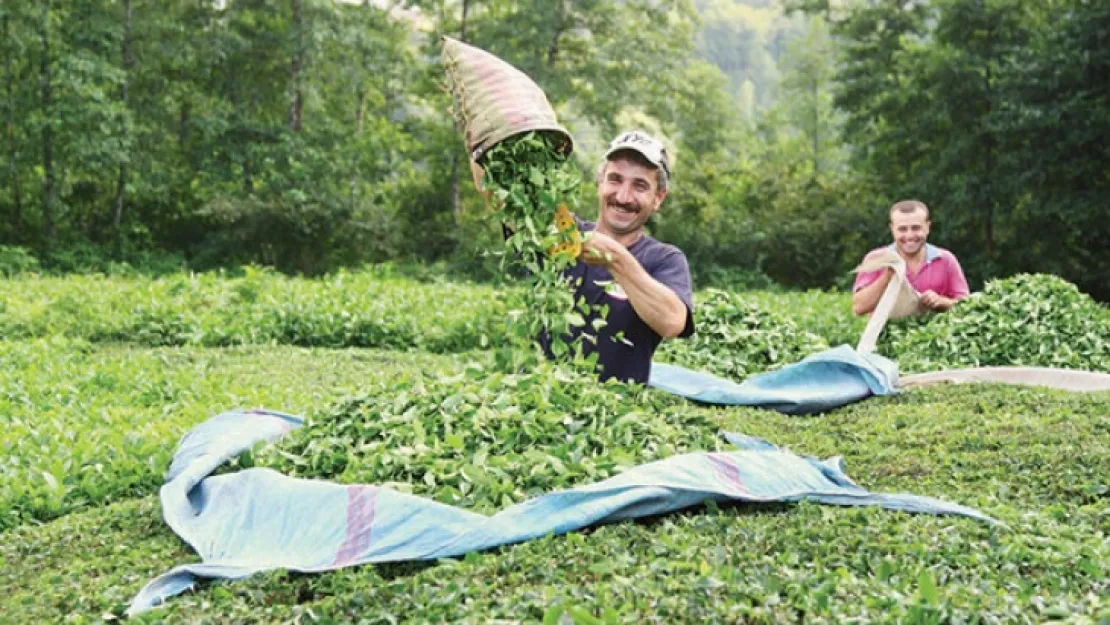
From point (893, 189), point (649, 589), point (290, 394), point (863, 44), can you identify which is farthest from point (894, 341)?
point (863, 44)

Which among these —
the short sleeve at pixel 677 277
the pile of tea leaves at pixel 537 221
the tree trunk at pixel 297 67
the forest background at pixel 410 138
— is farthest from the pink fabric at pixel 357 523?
the tree trunk at pixel 297 67

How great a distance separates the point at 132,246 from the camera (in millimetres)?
20297

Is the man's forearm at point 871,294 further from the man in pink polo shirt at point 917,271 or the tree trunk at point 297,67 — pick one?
the tree trunk at point 297,67

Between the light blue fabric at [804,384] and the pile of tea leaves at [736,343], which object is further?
the pile of tea leaves at [736,343]

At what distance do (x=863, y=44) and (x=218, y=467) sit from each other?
20.3m

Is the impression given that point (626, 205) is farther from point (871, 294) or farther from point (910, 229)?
point (910, 229)

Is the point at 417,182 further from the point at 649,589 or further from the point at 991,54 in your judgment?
the point at 649,589

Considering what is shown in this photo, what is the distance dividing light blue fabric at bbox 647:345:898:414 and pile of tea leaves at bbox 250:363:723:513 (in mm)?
1731

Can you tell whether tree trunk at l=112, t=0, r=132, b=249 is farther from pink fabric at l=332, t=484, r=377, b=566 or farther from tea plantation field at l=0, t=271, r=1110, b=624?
pink fabric at l=332, t=484, r=377, b=566

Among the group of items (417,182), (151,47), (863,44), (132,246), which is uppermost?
(863,44)

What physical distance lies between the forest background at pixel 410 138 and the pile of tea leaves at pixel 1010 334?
8.77 m

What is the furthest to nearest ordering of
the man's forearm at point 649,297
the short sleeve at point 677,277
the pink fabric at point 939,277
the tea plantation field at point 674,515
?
the pink fabric at point 939,277
the short sleeve at point 677,277
the man's forearm at point 649,297
the tea plantation field at point 674,515

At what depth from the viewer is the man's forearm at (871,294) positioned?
22.8 ft

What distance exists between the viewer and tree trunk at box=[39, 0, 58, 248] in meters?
18.0
